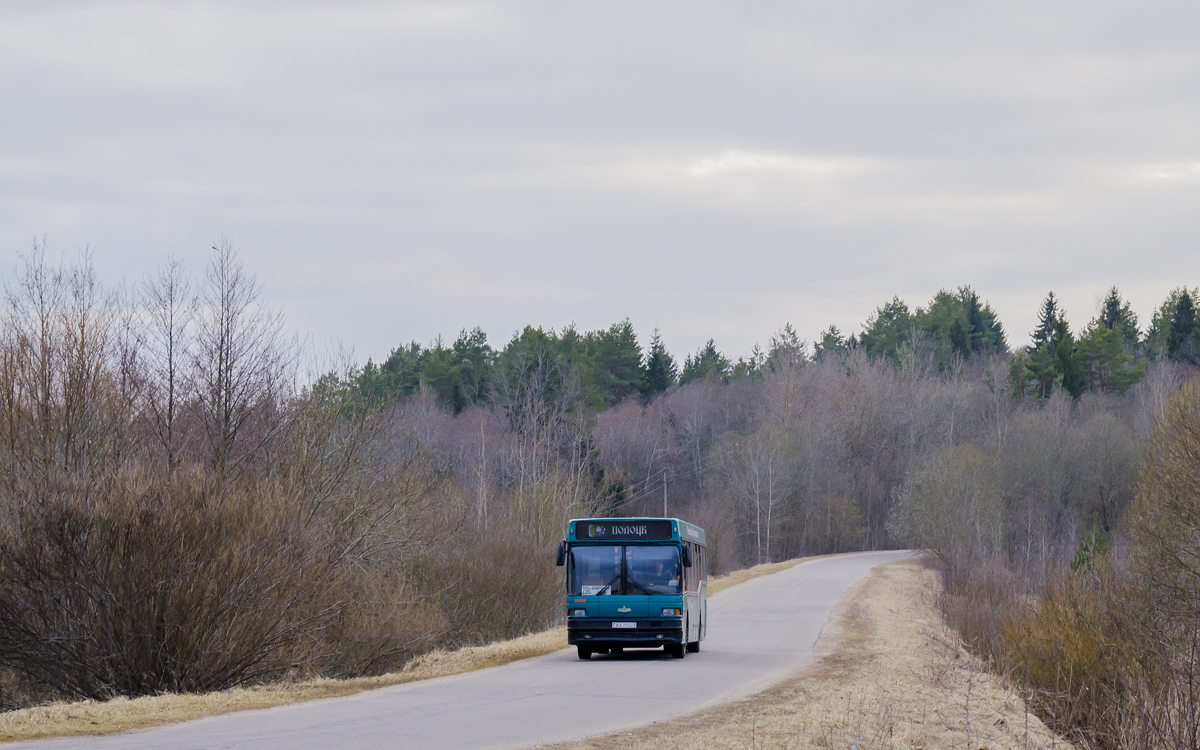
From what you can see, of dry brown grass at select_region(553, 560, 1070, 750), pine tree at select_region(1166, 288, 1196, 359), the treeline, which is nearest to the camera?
dry brown grass at select_region(553, 560, 1070, 750)

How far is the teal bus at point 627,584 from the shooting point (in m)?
23.0

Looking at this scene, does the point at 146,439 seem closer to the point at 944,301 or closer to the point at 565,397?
the point at 565,397

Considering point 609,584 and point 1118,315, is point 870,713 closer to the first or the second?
point 609,584

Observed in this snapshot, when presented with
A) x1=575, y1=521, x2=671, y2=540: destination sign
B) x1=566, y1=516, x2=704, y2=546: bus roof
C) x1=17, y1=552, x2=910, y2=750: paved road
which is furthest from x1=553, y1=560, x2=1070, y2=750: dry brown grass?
x1=575, y1=521, x2=671, y2=540: destination sign

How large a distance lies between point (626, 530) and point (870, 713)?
367 inches

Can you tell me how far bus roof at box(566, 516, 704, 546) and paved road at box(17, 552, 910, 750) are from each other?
247 cm

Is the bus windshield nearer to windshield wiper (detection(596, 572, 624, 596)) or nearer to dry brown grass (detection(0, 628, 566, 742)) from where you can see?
windshield wiper (detection(596, 572, 624, 596))

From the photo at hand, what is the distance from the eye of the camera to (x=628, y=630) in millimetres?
22891

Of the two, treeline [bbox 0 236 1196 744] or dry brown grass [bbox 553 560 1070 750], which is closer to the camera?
dry brown grass [bbox 553 560 1070 750]

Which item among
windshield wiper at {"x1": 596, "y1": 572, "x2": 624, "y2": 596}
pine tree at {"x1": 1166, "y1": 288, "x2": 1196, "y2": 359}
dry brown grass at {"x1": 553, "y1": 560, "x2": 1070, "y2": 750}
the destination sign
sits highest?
pine tree at {"x1": 1166, "y1": 288, "x2": 1196, "y2": 359}

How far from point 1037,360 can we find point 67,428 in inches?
3619

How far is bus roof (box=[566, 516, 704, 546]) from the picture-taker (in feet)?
77.2

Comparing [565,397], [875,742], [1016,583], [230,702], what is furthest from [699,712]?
[565,397]

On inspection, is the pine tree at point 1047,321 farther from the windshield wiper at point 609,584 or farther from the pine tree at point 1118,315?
the windshield wiper at point 609,584
